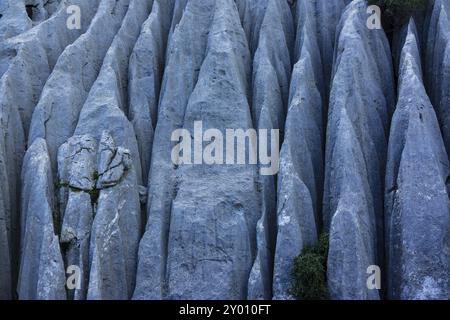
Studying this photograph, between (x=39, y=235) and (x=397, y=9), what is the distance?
51.7 ft

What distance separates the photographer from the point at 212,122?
2267 cm

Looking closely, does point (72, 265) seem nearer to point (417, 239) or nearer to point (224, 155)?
point (224, 155)

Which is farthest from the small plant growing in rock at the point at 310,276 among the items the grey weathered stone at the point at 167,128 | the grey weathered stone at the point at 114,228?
the grey weathered stone at the point at 114,228

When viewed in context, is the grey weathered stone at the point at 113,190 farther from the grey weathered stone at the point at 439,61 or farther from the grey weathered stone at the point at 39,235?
the grey weathered stone at the point at 439,61

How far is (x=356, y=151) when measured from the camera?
20.9 m

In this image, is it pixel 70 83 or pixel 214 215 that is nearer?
pixel 214 215

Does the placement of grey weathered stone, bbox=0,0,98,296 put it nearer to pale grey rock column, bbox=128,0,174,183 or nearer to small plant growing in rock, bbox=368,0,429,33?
pale grey rock column, bbox=128,0,174,183

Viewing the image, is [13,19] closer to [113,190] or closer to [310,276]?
[113,190]

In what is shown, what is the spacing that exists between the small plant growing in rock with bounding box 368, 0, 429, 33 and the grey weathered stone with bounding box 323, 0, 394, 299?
0.85m

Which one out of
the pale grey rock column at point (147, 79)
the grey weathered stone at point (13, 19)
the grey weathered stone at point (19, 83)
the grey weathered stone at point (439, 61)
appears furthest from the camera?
the grey weathered stone at point (13, 19)

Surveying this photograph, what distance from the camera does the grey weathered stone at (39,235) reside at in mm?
19109

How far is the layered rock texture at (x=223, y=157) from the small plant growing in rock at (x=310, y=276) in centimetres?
24

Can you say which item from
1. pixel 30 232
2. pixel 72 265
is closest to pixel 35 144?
pixel 30 232

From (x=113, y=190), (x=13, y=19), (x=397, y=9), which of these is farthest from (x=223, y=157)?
(x=13, y=19)
